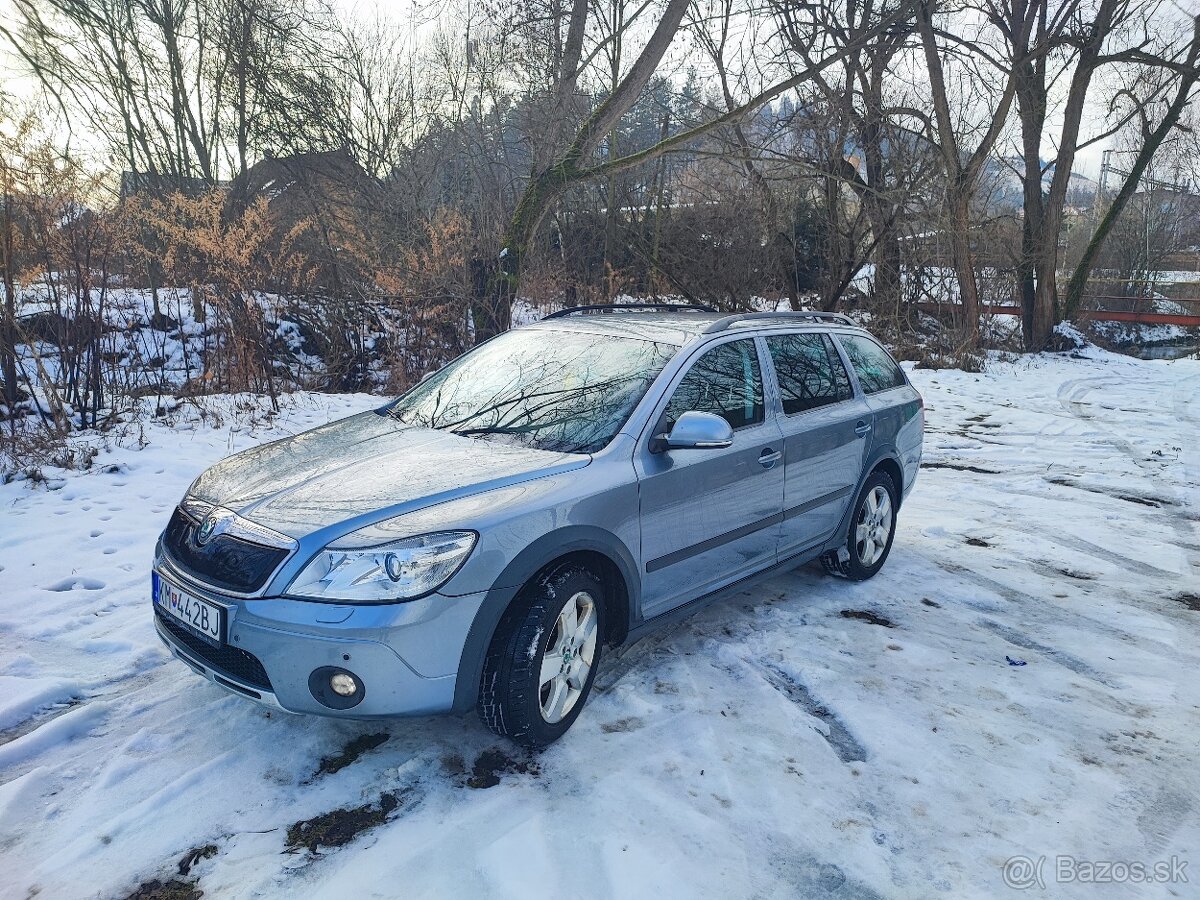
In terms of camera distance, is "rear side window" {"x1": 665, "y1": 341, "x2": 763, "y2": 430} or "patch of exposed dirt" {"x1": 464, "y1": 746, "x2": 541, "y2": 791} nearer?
"patch of exposed dirt" {"x1": 464, "y1": 746, "x2": 541, "y2": 791}

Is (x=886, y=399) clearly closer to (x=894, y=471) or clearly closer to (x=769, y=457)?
(x=894, y=471)

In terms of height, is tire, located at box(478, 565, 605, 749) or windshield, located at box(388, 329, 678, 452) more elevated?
windshield, located at box(388, 329, 678, 452)

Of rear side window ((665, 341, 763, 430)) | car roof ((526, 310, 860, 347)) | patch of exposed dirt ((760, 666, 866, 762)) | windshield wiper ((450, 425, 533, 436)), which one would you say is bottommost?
patch of exposed dirt ((760, 666, 866, 762))

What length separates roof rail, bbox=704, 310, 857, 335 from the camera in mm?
4004

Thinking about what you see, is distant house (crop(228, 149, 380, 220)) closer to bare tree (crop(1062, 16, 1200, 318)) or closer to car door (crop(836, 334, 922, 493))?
car door (crop(836, 334, 922, 493))

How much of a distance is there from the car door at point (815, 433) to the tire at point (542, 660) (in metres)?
1.47

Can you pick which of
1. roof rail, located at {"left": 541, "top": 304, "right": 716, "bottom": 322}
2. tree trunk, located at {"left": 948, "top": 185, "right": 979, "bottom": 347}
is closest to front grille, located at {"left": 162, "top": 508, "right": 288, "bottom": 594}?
roof rail, located at {"left": 541, "top": 304, "right": 716, "bottom": 322}

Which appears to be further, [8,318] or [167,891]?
[8,318]

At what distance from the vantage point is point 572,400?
11.6 ft

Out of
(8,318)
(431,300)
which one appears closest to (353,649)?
(8,318)

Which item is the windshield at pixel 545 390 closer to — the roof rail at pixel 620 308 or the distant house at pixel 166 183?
the roof rail at pixel 620 308

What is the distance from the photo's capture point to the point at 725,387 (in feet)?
12.5

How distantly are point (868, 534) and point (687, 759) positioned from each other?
244 cm

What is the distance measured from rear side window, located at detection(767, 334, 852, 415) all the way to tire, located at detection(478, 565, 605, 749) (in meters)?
1.71
